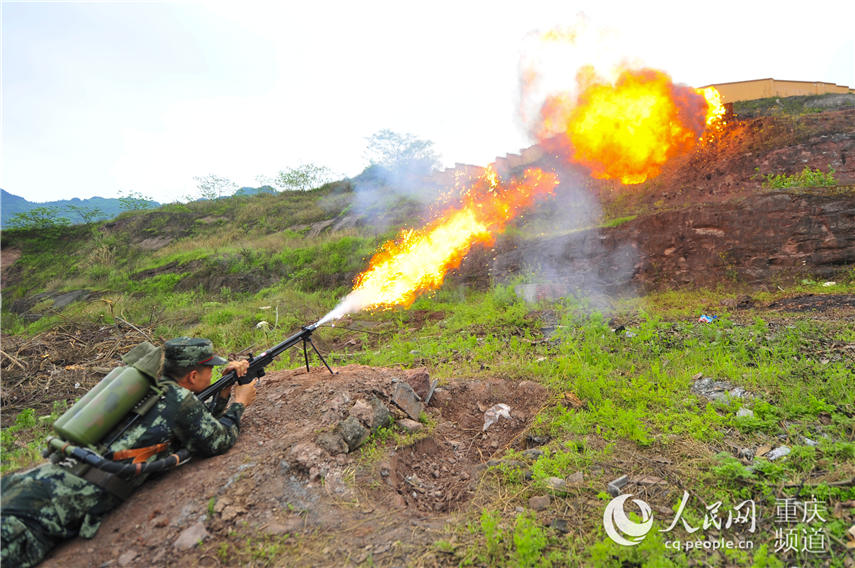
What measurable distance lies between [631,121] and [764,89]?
17.3 meters

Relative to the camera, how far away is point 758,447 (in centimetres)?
403

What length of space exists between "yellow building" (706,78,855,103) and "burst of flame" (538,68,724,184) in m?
10.1

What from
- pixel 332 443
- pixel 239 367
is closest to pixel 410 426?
pixel 332 443

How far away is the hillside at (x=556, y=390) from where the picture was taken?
10.1 ft

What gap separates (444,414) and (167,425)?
3422 mm

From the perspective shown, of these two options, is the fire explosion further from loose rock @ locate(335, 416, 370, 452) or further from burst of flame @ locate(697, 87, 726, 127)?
loose rock @ locate(335, 416, 370, 452)

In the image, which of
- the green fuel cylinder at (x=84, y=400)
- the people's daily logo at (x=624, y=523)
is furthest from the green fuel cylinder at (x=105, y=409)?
the people's daily logo at (x=624, y=523)

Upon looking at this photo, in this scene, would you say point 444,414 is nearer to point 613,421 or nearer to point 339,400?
point 339,400

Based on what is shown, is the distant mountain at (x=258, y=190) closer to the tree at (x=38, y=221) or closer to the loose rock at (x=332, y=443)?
the tree at (x=38, y=221)

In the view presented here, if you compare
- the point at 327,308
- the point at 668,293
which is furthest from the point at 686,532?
the point at 327,308

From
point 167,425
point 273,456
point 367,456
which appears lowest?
point 367,456

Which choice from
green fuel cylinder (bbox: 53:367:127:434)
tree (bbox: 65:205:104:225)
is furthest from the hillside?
tree (bbox: 65:205:104:225)

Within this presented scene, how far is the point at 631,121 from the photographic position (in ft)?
48.3

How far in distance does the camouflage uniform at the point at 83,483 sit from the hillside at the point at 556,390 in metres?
0.17
